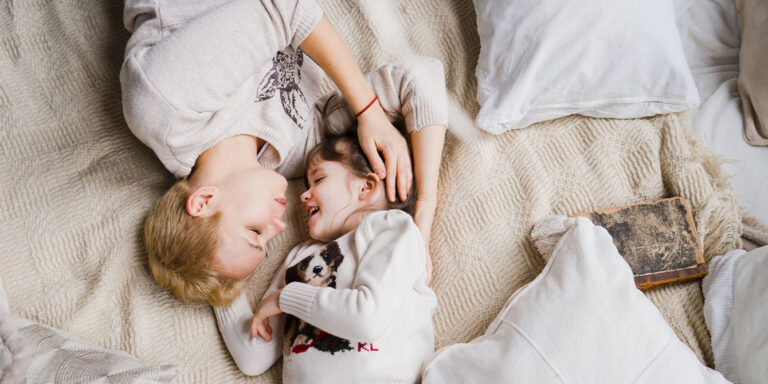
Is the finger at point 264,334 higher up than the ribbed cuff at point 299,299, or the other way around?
the ribbed cuff at point 299,299

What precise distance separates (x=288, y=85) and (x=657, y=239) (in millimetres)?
832

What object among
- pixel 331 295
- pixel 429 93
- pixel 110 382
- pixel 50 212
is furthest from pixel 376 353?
pixel 50 212

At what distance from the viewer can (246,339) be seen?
0.91 meters

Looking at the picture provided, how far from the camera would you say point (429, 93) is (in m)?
1.04

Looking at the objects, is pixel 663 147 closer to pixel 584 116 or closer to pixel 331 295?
pixel 584 116

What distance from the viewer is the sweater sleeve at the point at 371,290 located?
0.80 meters

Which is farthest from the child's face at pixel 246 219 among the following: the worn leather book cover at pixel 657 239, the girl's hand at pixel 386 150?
the worn leather book cover at pixel 657 239

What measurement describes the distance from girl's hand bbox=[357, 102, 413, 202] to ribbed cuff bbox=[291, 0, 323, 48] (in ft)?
0.68

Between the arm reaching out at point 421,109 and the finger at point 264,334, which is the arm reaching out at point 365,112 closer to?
the arm reaching out at point 421,109

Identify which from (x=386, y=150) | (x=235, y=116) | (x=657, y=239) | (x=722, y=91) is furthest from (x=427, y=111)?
(x=722, y=91)

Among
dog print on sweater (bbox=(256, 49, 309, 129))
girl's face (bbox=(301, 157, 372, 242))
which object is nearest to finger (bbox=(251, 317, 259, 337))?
girl's face (bbox=(301, 157, 372, 242))

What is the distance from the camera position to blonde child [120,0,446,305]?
846 millimetres

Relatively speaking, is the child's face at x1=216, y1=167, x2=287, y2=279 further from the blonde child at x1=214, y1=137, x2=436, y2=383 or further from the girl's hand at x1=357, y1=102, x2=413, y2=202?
the girl's hand at x1=357, y1=102, x2=413, y2=202

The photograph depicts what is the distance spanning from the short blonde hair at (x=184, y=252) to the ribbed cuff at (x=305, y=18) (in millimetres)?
388
